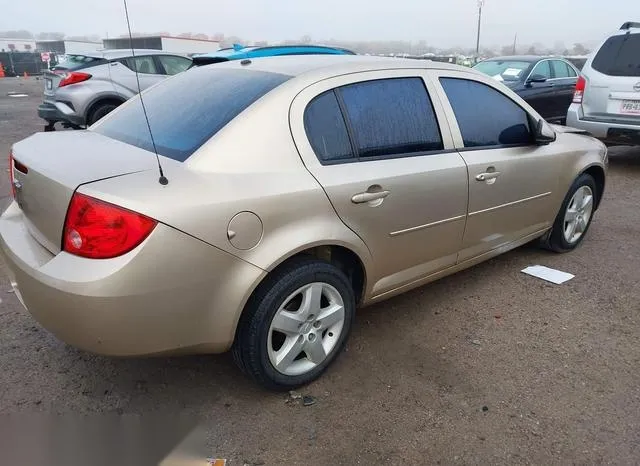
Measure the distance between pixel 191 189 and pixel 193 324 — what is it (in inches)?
22.1

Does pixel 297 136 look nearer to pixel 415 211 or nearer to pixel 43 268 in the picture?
pixel 415 211

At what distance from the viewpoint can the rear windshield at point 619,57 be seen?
6.84 metres

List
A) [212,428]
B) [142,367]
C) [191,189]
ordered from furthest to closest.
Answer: [142,367] < [212,428] < [191,189]

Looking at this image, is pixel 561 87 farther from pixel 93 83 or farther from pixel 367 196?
pixel 367 196

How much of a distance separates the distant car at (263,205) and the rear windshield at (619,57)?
458cm

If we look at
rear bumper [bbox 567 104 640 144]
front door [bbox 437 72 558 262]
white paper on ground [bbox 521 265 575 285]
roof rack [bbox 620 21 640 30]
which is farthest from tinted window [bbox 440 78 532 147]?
roof rack [bbox 620 21 640 30]

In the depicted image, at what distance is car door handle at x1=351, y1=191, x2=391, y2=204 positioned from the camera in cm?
254

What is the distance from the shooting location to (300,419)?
2416 mm

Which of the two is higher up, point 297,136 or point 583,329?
point 297,136

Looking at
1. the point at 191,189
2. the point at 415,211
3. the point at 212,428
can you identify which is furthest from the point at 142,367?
the point at 415,211

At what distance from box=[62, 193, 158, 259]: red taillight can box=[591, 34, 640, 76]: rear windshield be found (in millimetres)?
7106

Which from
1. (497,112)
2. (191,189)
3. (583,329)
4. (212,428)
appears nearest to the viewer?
(191,189)

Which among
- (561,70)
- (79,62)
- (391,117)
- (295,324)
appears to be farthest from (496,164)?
(561,70)

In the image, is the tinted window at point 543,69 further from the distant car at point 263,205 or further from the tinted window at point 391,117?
the tinted window at point 391,117
